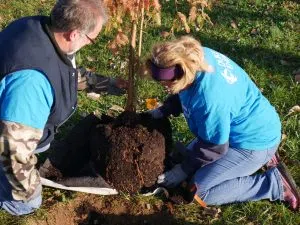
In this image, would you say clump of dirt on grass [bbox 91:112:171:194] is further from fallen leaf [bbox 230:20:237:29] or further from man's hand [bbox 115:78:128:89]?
fallen leaf [bbox 230:20:237:29]

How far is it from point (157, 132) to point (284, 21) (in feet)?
10.1

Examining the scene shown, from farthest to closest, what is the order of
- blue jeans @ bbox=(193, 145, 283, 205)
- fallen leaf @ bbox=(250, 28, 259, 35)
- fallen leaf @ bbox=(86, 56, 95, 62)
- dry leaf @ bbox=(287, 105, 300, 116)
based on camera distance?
fallen leaf @ bbox=(250, 28, 259, 35)
fallen leaf @ bbox=(86, 56, 95, 62)
dry leaf @ bbox=(287, 105, 300, 116)
blue jeans @ bbox=(193, 145, 283, 205)

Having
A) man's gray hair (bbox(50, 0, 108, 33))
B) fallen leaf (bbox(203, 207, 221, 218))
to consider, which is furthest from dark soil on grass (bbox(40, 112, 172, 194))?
man's gray hair (bbox(50, 0, 108, 33))

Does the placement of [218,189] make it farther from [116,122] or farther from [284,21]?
[284,21]

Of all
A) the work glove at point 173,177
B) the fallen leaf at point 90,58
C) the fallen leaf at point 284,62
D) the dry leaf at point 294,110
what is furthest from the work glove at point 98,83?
the fallen leaf at point 284,62

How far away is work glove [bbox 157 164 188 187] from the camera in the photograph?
12.0ft

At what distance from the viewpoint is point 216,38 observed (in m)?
5.59

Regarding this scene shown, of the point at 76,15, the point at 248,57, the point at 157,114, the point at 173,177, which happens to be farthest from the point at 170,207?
the point at 248,57

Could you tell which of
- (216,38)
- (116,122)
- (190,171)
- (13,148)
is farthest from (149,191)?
(216,38)

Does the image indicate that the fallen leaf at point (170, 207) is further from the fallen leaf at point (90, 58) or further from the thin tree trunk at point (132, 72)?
the fallen leaf at point (90, 58)

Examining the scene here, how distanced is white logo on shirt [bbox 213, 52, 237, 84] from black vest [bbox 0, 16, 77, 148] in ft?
3.22

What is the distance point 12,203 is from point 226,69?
1734 millimetres

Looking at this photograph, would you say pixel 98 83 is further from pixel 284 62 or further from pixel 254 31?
pixel 254 31

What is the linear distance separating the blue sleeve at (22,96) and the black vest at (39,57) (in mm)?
39
